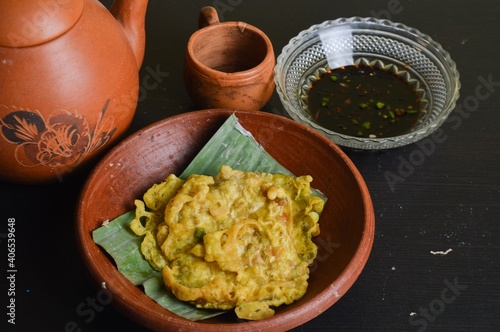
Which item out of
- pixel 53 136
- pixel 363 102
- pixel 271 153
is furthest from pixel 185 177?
pixel 363 102

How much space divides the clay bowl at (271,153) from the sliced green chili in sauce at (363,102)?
211 mm

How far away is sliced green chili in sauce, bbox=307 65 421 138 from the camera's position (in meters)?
1.72

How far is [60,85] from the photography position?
136 cm

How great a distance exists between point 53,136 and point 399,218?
0.84 metres

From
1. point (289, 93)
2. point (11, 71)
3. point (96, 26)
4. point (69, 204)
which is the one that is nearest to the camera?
point (11, 71)

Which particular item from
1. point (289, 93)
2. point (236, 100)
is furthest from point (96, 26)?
point (289, 93)

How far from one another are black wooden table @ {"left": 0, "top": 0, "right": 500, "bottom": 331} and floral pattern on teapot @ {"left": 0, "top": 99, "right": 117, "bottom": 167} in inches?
6.3

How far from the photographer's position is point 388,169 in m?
1.67

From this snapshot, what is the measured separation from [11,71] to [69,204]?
0.39 meters

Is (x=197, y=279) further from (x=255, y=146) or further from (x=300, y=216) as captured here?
(x=255, y=146)

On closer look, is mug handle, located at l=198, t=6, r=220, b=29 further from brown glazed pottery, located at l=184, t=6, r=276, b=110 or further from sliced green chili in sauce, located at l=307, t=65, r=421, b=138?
sliced green chili in sauce, located at l=307, t=65, r=421, b=138

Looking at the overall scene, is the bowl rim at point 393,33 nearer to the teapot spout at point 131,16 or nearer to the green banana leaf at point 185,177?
the green banana leaf at point 185,177

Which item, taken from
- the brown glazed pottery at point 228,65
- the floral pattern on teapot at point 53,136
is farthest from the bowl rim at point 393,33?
the floral pattern on teapot at point 53,136

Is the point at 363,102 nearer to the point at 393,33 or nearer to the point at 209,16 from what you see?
the point at 393,33
